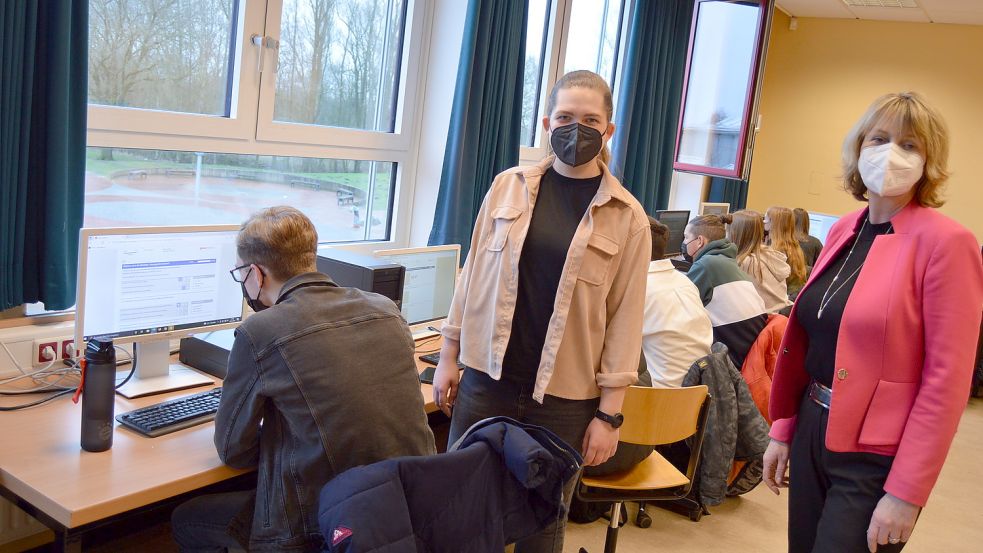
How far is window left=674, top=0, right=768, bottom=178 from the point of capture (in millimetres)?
5242

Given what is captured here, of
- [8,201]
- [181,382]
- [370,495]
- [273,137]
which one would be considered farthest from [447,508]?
[273,137]

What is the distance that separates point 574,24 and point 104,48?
10.7ft

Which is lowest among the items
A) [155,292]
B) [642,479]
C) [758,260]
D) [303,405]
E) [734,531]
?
[734,531]

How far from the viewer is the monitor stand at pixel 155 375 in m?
2.22

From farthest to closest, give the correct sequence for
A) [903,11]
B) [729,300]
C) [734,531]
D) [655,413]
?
[903,11] → [729,300] → [734,531] → [655,413]

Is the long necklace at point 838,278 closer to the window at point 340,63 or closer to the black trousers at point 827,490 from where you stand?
the black trousers at point 827,490

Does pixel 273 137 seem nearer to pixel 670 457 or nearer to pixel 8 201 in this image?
pixel 8 201

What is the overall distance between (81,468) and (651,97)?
4.76 m

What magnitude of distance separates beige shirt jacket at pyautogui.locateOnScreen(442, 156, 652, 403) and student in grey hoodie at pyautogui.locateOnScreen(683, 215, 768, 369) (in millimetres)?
1725

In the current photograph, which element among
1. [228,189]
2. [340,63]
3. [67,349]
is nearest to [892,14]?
[340,63]

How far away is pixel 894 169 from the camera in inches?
61.6

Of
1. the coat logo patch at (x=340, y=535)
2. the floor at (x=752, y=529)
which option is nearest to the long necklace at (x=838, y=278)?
the coat logo patch at (x=340, y=535)

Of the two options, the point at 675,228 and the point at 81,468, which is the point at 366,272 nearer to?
the point at 81,468

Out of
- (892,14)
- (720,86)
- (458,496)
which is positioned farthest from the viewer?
(892,14)
